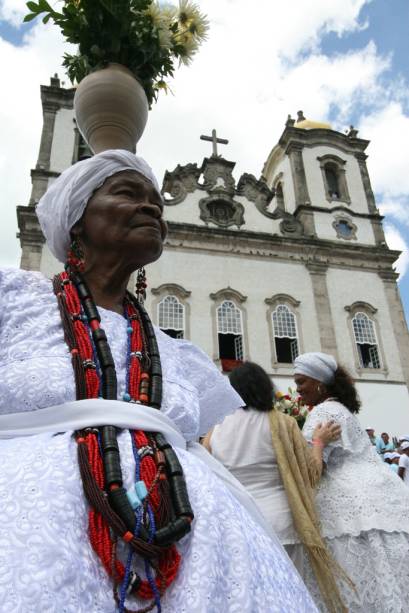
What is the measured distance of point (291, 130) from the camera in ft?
76.6

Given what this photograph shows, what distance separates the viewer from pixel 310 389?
157 inches

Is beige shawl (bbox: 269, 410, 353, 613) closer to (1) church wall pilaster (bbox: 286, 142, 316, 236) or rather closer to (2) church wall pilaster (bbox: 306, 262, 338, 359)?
(2) church wall pilaster (bbox: 306, 262, 338, 359)

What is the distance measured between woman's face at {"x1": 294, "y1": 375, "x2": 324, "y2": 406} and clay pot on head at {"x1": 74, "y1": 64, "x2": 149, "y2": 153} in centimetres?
219

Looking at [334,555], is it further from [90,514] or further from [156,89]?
[156,89]

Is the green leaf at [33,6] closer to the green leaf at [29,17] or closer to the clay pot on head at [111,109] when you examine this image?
the green leaf at [29,17]

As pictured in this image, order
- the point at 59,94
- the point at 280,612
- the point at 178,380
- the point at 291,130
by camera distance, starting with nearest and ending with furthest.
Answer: the point at 280,612, the point at 178,380, the point at 59,94, the point at 291,130

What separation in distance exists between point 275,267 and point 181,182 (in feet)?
17.5

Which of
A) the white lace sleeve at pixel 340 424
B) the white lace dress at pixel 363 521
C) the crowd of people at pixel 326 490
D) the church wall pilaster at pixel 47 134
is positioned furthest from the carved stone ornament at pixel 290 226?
the white lace dress at pixel 363 521

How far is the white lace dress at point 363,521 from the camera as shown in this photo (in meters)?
2.86

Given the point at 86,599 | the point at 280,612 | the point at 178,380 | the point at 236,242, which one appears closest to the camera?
the point at 86,599

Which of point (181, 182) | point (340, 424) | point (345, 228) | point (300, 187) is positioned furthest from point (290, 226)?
point (340, 424)

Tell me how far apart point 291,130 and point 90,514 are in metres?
24.1

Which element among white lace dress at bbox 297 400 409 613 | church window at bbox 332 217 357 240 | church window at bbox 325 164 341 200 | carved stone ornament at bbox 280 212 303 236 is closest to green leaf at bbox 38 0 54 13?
white lace dress at bbox 297 400 409 613

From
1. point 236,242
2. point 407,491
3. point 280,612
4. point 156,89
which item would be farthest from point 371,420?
point 280,612
